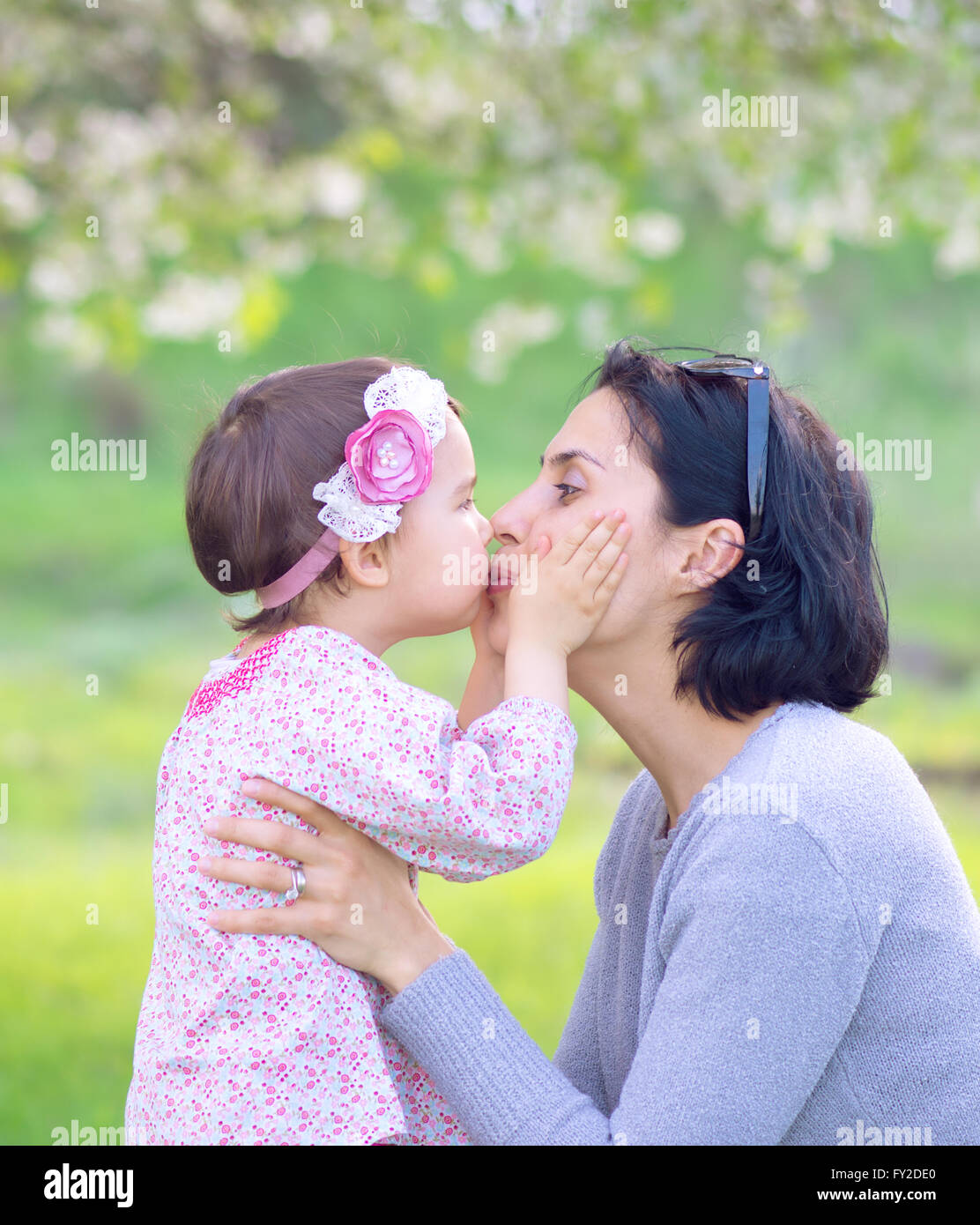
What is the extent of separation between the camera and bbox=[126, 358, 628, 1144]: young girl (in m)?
2.04

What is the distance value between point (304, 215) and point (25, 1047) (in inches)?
170

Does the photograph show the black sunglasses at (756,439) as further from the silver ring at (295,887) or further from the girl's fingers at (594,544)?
the silver ring at (295,887)

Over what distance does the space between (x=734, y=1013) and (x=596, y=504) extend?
95 centimetres

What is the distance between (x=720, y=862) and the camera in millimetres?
1925

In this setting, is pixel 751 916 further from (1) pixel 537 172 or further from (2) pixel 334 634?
(1) pixel 537 172

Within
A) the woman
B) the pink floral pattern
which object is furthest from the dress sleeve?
the woman

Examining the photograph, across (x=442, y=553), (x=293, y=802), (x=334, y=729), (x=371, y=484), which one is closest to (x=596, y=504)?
(x=442, y=553)

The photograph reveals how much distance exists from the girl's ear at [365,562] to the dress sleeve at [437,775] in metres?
0.26

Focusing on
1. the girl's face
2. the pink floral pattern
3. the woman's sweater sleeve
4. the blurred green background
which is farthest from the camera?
the blurred green background

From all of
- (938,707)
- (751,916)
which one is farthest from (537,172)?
(938,707)

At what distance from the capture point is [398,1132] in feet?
6.77

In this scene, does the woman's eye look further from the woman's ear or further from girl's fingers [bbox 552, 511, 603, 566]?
the woman's ear

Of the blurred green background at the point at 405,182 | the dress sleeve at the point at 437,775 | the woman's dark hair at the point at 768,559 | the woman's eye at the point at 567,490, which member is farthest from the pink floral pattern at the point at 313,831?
the blurred green background at the point at 405,182

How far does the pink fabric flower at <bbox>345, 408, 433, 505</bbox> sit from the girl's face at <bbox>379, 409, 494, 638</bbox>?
0.09 meters
